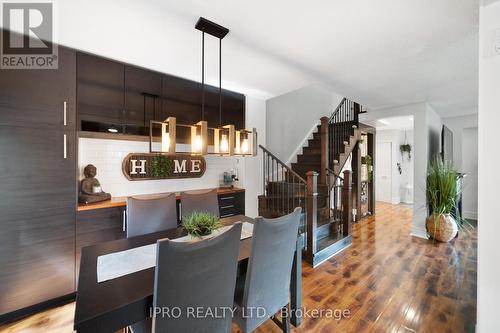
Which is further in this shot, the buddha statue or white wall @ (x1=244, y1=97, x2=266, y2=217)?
white wall @ (x1=244, y1=97, x2=266, y2=217)

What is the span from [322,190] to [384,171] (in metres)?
4.63

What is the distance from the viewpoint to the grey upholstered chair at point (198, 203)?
2424 millimetres

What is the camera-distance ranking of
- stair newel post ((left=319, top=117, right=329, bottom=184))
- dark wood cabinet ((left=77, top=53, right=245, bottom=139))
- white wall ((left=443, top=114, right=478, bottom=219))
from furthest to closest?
white wall ((left=443, top=114, right=478, bottom=219))
stair newel post ((left=319, top=117, right=329, bottom=184))
dark wood cabinet ((left=77, top=53, right=245, bottom=139))

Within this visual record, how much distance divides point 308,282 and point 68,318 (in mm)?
2445

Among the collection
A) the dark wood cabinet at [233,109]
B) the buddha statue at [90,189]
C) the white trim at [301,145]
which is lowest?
the buddha statue at [90,189]

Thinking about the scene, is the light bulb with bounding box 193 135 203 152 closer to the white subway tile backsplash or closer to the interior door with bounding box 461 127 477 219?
the white subway tile backsplash

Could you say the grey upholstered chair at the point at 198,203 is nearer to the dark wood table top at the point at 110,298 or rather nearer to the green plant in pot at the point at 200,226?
the green plant in pot at the point at 200,226

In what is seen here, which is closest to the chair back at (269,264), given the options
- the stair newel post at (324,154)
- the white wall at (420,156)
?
the stair newel post at (324,154)

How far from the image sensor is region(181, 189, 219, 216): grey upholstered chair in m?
2.42

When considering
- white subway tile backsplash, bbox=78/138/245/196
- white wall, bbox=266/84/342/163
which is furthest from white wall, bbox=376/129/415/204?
white subway tile backsplash, bbox=78/138/245/196

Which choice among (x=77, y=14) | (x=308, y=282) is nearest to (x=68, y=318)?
(x=308, y=282)

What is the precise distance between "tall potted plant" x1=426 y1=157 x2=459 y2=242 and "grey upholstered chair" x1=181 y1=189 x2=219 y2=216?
392 centimetres

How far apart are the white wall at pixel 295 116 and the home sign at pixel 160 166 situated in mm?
2745

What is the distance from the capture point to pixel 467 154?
5465mm
